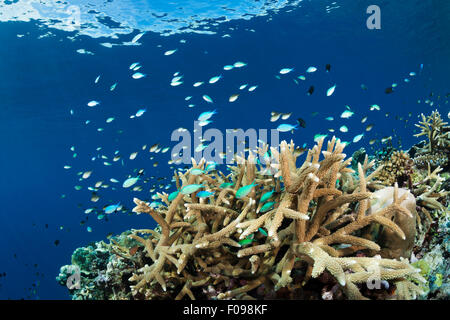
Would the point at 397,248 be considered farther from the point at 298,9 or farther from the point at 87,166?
the point at 87,166

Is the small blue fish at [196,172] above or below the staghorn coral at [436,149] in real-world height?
above

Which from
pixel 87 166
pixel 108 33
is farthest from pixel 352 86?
pixel 87 166

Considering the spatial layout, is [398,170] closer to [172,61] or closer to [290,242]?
[290,242]

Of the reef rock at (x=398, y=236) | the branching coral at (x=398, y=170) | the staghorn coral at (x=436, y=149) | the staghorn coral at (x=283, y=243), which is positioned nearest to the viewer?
the staghorn coral at (x=283, y=243)

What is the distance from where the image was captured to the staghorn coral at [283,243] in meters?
2.85

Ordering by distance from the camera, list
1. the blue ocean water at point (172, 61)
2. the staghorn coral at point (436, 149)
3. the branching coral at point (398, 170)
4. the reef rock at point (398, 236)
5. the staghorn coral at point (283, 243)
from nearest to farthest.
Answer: the staghorn coral at point (283, 243), the reef rock at point (398, 236), the branching coral at point (398, 170), the staghorn coral at point (436, 149), the blue ocean water at point (172, 61)

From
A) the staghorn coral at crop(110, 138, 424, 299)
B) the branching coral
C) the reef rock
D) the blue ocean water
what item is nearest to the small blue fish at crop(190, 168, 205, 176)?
the staghorn coral at crop(110, 138, 424, 299)

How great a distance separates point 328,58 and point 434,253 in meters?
43.6

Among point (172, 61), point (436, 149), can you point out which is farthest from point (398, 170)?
point (172, 61)

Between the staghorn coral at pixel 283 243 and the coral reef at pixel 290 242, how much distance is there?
1 cm

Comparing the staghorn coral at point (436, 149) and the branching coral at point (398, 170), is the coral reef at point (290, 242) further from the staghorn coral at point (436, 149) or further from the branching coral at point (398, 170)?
the staghorn coral at point (436, 149)

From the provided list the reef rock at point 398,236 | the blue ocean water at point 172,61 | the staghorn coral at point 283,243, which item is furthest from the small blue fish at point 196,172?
the blue ocean water at point 172,61

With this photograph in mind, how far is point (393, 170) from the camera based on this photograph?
5707mm

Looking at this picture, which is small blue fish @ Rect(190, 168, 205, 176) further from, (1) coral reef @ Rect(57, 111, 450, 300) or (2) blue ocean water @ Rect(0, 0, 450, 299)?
(2) blue ocean water @ Rect(0, 0, 450, 299)
